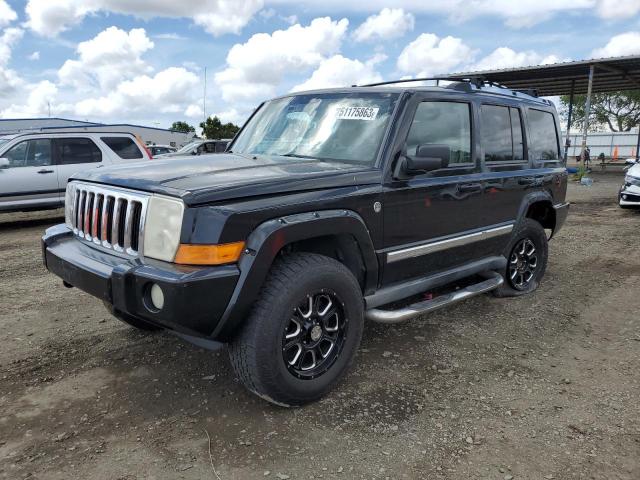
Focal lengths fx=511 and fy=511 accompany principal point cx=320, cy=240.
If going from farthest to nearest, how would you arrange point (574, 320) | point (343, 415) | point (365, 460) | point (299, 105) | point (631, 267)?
1. point (631, 267)
2. point (574, 320)
3. point (299, 105)
4. point (343, 415)
5. point (365, 460)

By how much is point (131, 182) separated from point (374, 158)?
1.51 m

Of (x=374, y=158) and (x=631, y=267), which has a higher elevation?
(x=374, y=158)

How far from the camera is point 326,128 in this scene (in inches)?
146

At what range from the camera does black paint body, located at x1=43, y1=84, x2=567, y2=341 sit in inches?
98.6

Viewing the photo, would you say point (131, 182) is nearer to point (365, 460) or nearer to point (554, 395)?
point (365, 460)

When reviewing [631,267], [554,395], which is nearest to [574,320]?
[554,395]

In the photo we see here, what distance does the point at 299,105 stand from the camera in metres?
4.03

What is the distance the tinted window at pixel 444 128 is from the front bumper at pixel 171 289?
1.70 meters

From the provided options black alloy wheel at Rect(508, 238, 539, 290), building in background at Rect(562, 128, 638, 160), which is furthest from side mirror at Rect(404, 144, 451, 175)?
building in background at Rect(562, 128, 638, 160)

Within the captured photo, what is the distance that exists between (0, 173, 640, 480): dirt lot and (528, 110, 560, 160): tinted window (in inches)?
61.0

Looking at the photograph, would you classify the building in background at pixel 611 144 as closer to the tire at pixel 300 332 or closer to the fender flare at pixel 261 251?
the tire at pixel 300 332

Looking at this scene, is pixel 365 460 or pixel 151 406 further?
pixel 151 406

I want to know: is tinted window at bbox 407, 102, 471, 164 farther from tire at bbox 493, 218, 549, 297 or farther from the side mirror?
tire at bbox 493, 218, 549, 297

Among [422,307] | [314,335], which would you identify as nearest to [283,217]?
[314,335]
